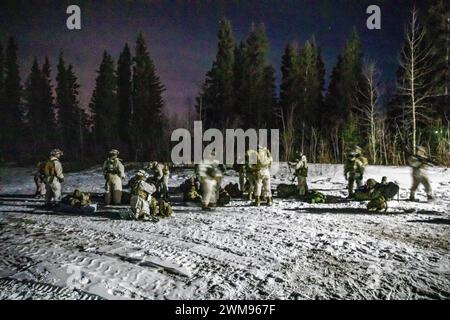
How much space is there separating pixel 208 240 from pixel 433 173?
12.6 metres

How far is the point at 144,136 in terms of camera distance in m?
36.3

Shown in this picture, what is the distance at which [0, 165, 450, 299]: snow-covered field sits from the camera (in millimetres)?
4352

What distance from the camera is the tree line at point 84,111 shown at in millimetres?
36031

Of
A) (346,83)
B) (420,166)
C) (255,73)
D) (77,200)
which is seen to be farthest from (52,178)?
(346,83)

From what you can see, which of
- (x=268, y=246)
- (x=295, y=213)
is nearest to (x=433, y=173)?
(x=295, y=213)

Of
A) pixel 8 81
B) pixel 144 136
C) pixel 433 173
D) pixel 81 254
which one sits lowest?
pixel 81 254

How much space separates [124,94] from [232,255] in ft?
118

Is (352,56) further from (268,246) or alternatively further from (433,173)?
(268,246)

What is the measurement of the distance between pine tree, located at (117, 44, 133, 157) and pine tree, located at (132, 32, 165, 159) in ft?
3.99

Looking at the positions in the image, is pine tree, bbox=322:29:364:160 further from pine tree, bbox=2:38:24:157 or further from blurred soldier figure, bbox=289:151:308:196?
pine tree, bbox=2:38:24:157

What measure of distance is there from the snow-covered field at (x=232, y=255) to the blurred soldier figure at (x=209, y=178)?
59 centimetres

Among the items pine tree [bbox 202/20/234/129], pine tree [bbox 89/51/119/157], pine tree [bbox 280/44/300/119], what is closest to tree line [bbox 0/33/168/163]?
pine tree [bbox 89/51/119/157]

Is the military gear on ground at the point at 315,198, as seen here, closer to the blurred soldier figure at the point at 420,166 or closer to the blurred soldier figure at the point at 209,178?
the blurred soldier figure at the point at 420,166
